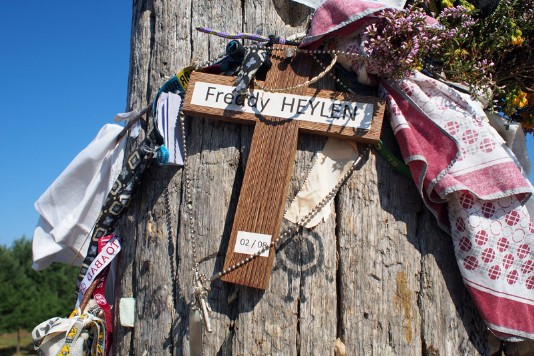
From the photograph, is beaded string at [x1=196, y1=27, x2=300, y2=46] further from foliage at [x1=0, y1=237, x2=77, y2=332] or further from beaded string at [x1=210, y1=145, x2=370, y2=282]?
foliage at [x1=0, y1=237, x2=77, y2=332]

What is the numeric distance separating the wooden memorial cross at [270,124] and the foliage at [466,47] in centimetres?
25

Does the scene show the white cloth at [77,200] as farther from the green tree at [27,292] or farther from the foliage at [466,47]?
the green tree at [27,292]

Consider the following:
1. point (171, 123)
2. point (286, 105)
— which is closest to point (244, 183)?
point (286, 105)

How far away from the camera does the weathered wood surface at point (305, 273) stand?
7.02 ft

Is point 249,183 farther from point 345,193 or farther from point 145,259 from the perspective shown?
point 145,259

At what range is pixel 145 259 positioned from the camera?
2463mm

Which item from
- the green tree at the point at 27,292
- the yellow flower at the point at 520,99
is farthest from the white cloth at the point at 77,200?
the green tree at the point at 27,292

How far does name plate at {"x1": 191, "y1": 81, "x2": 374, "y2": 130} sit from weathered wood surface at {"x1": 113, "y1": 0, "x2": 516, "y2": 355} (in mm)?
108

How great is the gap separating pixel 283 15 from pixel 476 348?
72.1 inches

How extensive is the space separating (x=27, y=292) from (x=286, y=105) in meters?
45.4

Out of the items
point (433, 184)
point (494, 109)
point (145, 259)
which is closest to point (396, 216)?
point (433, 184)

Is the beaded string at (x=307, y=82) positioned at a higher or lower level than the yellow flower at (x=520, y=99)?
higher

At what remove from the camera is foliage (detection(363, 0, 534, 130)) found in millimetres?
2176

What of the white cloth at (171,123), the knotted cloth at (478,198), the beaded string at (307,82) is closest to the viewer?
the knotted cloth at (478,198)
